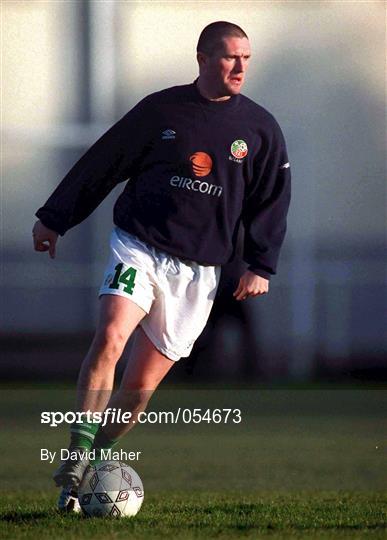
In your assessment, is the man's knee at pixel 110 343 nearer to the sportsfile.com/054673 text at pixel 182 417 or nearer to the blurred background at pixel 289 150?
the sportsfile.com/054673 text at pixel 182 417

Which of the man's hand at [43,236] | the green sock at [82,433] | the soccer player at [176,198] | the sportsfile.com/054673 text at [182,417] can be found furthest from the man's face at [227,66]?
the sportsfile.com/054673 text at [182,417]

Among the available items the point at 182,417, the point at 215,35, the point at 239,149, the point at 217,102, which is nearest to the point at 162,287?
the point at 239,149

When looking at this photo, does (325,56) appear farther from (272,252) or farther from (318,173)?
(272,252)

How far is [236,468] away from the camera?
6117 mm

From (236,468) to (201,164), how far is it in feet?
5.70

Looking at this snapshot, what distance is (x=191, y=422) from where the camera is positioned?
26.1ft

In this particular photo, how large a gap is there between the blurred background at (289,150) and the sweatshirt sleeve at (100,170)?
4.76m

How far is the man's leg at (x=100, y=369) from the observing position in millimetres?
4684

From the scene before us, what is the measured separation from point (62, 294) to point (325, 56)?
2.52 meters

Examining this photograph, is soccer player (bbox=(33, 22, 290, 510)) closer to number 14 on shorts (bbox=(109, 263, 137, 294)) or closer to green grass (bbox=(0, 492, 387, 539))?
number 14 on shorts (bbox=(109, 263, 137, 294))

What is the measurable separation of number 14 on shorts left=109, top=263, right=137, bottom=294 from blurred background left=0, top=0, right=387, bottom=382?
493 centimetres

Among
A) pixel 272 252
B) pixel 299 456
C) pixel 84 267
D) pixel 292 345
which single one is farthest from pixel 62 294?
pixel 272 252

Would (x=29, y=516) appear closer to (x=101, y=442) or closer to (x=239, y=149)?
(x=101, y=442)

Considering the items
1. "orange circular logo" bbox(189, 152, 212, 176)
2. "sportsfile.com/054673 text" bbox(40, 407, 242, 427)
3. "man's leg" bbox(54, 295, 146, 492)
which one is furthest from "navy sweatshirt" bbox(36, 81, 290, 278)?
"sportsfile.com/054673 text" bbox(40, 407, 242, 427)
